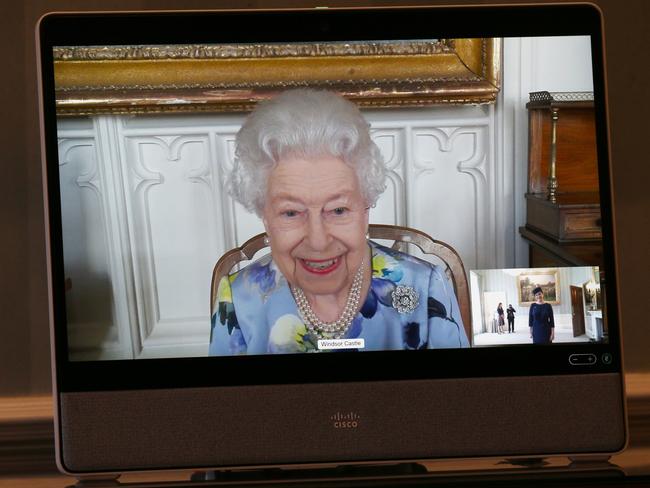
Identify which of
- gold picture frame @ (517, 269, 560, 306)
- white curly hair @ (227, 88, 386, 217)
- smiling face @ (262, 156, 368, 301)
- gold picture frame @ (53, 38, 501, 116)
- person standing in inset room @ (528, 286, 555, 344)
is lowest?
person standing in inset room @ (528, 286, 555, 344)

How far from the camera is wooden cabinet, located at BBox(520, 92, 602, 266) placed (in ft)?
3.09

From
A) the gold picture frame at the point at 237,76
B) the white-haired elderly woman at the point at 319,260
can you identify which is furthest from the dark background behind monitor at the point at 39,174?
the white-haired elderly woman at the point at 319,260

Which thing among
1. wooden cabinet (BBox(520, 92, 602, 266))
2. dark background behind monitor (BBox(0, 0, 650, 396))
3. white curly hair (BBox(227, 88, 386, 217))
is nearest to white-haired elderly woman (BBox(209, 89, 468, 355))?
white curly hair (BBox(227, 88, 386, 217))

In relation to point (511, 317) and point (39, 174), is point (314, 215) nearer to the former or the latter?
point (511, 317)

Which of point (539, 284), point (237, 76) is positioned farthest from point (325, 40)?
point (539, 284)

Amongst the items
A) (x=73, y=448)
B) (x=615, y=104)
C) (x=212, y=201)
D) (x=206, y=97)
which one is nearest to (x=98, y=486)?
(x=73, y=448)

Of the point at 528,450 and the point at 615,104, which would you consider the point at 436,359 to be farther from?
the point at 615,104

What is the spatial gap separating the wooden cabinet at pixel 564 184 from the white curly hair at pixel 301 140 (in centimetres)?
20

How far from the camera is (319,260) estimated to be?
0.94m

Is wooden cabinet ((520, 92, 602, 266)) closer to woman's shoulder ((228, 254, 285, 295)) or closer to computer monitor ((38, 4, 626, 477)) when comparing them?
computer monitor ((38, 4, 626, 477))

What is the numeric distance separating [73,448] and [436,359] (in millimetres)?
460

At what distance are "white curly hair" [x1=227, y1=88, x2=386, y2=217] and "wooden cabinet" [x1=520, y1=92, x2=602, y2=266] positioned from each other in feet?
0.66

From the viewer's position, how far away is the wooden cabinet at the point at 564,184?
3.09 ft

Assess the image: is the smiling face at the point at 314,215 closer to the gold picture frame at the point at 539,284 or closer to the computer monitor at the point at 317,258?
the computer monitor at the point at 317,258
